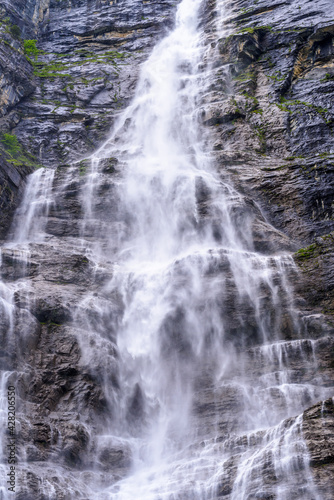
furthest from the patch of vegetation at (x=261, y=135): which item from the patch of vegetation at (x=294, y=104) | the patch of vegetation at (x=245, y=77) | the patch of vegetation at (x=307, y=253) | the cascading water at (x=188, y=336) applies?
the patch of vegetation at (x=307, y=253)

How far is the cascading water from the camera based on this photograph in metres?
10.8

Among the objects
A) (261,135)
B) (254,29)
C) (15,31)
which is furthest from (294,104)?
(15,31)

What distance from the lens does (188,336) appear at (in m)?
15.7

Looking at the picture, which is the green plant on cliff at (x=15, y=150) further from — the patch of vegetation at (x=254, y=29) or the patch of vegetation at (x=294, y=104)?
the patch of vegetation at (x=254, y=29)

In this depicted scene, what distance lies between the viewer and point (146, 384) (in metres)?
14.8

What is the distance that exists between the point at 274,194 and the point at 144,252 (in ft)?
21.8

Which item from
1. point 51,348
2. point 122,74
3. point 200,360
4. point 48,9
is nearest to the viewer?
point 51,348

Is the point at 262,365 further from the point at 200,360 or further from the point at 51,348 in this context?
the point at 51,348

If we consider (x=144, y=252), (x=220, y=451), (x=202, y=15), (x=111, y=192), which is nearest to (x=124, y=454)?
(x=220, y=451)

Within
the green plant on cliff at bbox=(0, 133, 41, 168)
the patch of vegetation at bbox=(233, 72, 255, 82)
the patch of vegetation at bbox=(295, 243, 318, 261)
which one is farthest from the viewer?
the patch of vegetation at bbox=(233, 72, 255, 82)

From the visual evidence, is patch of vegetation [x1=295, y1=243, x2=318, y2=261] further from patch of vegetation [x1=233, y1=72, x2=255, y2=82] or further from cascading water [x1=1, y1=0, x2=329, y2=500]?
patch of vegetation [x1=233, y1=72, x2=255, y2=82]

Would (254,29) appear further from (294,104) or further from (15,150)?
(15,150)

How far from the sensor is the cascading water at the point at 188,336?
1079 cm

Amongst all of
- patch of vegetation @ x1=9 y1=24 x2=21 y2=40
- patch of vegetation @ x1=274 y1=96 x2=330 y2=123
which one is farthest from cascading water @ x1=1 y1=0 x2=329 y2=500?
patch of vegetation @ x1=9 y1=24 x2=21 y2=40
